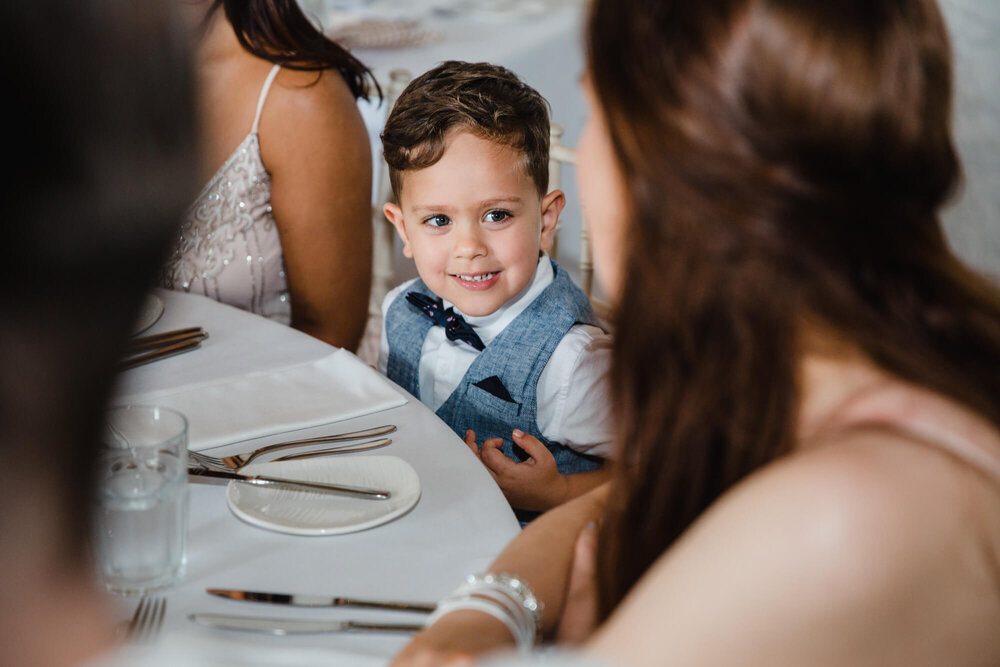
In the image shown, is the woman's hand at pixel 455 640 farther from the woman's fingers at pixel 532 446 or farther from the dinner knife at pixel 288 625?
the woman's fingers at pixel 532 446

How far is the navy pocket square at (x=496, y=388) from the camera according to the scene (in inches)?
72.3

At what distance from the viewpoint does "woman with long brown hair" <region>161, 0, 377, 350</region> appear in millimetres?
2121

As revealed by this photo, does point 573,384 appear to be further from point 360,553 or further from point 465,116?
point 360,553

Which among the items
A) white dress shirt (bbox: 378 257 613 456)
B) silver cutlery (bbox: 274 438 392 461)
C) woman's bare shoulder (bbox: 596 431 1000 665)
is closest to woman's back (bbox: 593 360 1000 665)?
woman's bare shoulder (bbox: 596 431 1000 665)

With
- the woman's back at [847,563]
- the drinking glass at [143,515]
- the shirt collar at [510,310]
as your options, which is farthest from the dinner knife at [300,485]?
the shirt collar at [510,310]

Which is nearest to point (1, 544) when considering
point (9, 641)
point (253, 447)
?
point (9, 641)

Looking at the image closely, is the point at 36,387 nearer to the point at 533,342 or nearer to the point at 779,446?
the point at 779,446

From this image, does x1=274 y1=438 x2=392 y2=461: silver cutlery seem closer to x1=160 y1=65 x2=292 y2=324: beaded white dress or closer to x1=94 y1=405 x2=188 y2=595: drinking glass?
x1=94 y1=405 x2=188 y2=595: drinking glass

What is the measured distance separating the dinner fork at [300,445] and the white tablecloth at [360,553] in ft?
0.07

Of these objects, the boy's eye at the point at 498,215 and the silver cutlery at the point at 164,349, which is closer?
the silver cutlery at the point at 164,349

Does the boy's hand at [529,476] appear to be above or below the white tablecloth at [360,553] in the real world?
below

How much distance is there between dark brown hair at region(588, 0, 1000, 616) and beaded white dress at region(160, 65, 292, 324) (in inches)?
58.3

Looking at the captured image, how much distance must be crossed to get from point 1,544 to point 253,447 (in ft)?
2.87

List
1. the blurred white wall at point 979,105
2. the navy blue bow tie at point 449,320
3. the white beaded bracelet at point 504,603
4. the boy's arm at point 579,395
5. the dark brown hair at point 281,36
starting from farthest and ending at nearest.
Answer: the blurred white wall at point 979,105
the dark brown hair at point 281,36
the navy blue bow tie at point 449,320
the boy's arm at point 579,395
the white beaded bracelet at point 504,603
